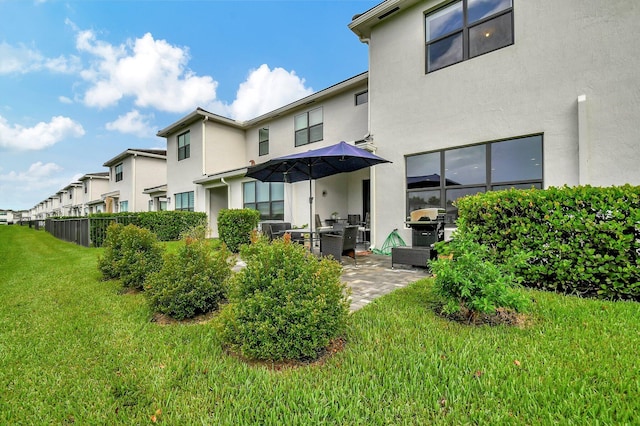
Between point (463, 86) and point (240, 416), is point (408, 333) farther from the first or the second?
point (463, 86)

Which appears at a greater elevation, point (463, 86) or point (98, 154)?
point (98, 154)

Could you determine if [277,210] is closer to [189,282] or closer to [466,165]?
[466,165]

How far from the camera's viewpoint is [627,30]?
18.1 ft

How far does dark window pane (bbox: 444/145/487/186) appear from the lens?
7.20 metres

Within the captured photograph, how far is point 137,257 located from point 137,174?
818 inches

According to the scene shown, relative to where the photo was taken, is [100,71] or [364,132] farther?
[100,71]

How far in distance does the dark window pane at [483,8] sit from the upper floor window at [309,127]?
666 cm

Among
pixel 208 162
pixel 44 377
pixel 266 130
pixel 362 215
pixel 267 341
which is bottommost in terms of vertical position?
pixel 44 377

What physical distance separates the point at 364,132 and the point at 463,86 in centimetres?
439

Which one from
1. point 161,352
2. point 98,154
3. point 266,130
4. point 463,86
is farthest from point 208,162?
point 98,154

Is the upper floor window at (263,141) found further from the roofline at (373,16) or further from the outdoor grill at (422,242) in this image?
the outdoor grill at (422,242)

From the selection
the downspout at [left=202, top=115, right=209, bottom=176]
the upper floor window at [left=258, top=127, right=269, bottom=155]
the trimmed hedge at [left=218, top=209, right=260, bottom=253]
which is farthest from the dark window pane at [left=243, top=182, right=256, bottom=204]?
the trimmed hedge at [left=218, top=209, right=260, bottom=253]

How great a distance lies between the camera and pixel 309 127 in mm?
13234

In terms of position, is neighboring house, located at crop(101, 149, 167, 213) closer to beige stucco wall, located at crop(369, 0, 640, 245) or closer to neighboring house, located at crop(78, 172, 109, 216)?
neighboring house, located at crop(78, 172, 109, 216)
